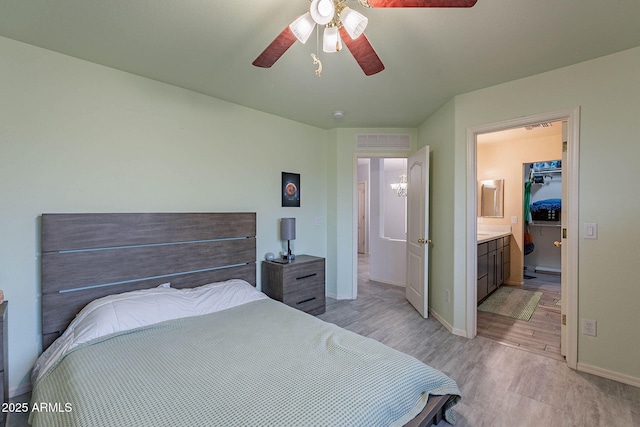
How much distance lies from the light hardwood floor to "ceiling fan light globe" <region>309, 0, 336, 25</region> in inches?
91.8

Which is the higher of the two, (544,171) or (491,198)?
(544,171)

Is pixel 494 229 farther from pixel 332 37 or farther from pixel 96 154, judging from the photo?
pixel 96 154

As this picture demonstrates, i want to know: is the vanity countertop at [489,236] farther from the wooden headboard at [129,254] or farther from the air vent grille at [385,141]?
the wooden headboard at [129,254]

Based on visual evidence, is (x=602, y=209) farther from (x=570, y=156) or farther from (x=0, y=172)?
(x=0, y=172)

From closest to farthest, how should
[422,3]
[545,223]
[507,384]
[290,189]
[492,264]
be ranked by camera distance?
[422,3] → [507,384] → [290,189] → [492,264] → [545,223]

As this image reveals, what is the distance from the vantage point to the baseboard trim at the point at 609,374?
2.05m

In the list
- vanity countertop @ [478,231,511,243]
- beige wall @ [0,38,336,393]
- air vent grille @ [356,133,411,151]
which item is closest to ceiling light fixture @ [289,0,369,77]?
beige wall @ [0,38,336,393]

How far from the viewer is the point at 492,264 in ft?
13.5

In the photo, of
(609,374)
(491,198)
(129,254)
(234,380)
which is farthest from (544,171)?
(129,254)

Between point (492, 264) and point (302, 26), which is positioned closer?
point (302, 26)

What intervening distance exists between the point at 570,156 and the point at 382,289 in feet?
9.86

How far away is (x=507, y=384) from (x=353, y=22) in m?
2.58

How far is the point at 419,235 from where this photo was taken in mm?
3438

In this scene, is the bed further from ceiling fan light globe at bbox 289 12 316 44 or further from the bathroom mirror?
the bathroom mirror
